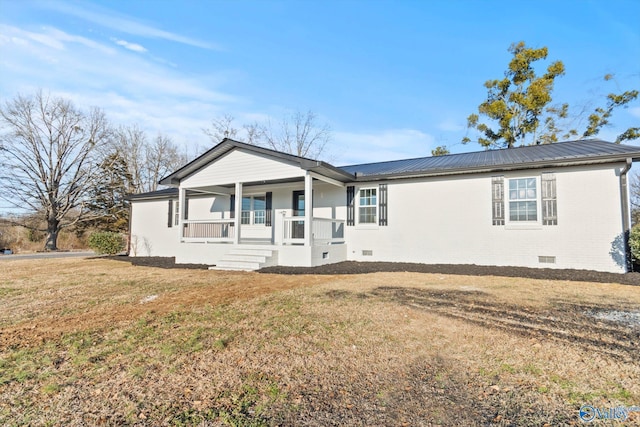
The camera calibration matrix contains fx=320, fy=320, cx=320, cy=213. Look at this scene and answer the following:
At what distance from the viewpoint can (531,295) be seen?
576cm

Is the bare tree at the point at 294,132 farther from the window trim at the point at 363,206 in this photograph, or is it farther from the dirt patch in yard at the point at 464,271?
the dirt patch in yard at the point at 464,271

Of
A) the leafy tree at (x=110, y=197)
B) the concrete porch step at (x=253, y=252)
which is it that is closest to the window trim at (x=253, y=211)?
the concrete porch step at (x=253, y=252)

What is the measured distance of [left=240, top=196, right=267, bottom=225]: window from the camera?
44.8ft

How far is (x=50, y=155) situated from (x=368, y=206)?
83.2 ft

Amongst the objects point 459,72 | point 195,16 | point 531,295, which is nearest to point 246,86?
point 195,16

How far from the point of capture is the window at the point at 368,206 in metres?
11.4

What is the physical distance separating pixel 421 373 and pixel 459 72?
60.9 ft

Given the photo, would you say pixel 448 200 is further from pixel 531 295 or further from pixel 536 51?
pixel 536 51

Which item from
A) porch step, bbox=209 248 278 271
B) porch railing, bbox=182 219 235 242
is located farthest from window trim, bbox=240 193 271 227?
porch step, bbox=209 248 278 271

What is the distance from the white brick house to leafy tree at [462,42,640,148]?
→ 10.8 metres

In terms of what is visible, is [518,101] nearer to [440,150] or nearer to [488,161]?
[440,150]

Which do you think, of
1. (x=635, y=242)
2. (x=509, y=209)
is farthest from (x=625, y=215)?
(x=509, y=209)

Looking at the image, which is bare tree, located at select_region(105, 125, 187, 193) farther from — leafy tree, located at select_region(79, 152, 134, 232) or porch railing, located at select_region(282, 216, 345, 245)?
porch railing, located at select_region(282, 216, 345, 245)

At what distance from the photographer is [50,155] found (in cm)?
2383
